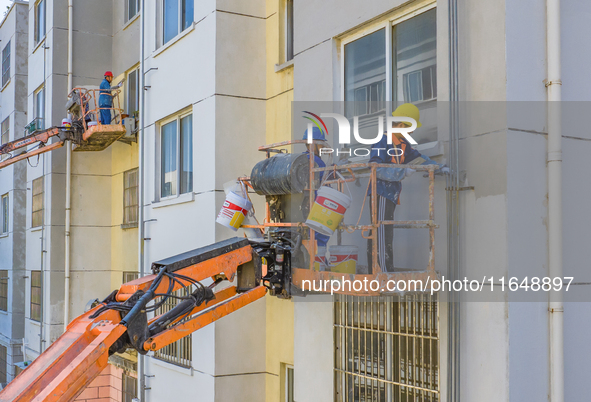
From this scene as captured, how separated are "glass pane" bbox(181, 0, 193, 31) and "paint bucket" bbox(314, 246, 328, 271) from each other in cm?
660

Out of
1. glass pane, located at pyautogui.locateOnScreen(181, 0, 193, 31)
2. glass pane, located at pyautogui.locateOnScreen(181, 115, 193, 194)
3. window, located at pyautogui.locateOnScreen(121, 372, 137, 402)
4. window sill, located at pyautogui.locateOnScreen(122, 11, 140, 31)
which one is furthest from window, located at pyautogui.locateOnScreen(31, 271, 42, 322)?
glass pane, located at pyautogui.locateOnScreen(181, 0, 193, 31)

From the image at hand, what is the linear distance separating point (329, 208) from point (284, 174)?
4.26 feet

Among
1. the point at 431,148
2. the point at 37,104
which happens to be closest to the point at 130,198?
the point at 37,104

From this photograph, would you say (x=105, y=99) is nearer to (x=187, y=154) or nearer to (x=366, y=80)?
(x=187, y=154)

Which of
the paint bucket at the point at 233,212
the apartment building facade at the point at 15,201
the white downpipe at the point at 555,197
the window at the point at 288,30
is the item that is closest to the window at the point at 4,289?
the apartment building facade at the point at 15,201

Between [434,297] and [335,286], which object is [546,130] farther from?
[335,286]

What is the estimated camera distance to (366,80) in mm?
7703

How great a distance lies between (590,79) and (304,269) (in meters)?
3.47

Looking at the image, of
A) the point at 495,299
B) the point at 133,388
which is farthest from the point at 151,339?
the point at 133,388

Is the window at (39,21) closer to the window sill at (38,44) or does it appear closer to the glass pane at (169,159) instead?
the window sill at (38,44)

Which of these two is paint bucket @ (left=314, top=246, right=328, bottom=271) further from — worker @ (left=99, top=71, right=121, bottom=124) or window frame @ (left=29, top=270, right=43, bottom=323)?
window frame @ (left=29, top=270, right=43, bottom=323)

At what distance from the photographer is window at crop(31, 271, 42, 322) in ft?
66.0

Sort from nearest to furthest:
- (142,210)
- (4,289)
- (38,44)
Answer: (142,210)
(38,44)
(4,289)

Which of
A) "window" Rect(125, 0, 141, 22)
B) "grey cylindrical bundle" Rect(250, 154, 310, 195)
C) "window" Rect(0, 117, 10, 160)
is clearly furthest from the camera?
"window" Rect(0, 117, 10, 160)
